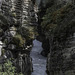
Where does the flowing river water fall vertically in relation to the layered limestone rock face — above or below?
below

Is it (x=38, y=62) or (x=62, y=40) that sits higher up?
(x=62, y=40)

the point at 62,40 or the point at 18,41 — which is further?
the point at 18,41

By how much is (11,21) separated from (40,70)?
1032 cm

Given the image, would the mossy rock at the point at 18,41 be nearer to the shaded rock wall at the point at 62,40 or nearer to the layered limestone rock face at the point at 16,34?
the layered limestone rock face at the point at 16,34

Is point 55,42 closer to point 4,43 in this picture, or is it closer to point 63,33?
point 63,33

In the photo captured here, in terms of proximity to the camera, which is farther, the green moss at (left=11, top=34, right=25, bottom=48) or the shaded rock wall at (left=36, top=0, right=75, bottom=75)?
the green moss at (left=11, top=34, right=25, bottom=48)

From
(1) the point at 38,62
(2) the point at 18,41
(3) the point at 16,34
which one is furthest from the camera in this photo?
(1) the point at 38,62

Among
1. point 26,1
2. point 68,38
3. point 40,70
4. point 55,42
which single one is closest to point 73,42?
point 68,38

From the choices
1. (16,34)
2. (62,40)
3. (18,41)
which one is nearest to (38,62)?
(16,34)

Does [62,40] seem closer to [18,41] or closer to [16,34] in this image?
[18,41]

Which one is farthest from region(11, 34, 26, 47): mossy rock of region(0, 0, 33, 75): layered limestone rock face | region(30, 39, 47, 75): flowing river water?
region(30, 39, 47, 75): flowing river water

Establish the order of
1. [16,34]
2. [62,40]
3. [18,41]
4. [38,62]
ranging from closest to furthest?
[62,40] < [18,41] < [16,34] < [38,62]

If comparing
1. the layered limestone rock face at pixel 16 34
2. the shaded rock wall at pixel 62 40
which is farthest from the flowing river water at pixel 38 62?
the shaded rock wall at pixel 62 40

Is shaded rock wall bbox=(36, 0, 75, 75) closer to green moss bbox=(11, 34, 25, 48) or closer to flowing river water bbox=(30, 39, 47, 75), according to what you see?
green moss bbox=(11, 34, 25, 48)
